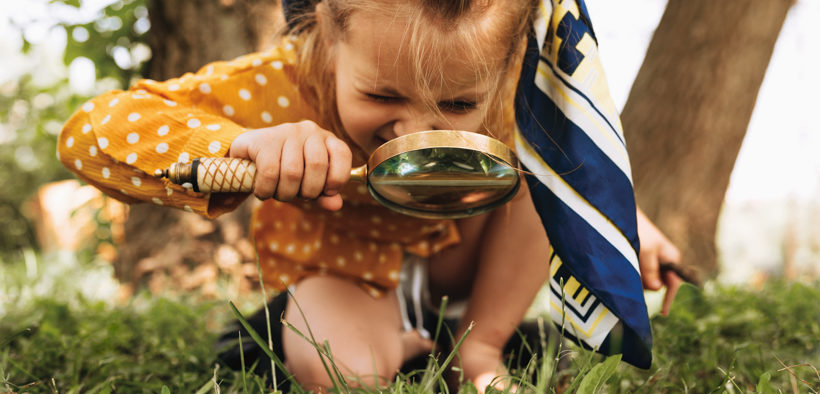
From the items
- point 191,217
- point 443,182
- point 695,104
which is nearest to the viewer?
point 443,182

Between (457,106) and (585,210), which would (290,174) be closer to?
(457,106)

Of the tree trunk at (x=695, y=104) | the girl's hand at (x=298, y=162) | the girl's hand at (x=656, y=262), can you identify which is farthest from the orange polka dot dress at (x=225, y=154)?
the tree trunk at (x=695, y=104)

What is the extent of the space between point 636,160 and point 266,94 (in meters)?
1.74

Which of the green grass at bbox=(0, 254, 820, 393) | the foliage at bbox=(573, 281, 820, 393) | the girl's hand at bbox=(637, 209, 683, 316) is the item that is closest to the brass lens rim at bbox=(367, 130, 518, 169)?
the green grass at bbox=(0, 254, 820, 393)

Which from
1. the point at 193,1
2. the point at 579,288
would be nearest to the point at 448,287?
the point at 579,288

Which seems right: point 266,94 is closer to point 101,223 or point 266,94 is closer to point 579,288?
point 579,288

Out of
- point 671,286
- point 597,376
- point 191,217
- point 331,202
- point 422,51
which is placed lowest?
point 191,217

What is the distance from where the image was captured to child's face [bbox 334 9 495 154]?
3.49 feet

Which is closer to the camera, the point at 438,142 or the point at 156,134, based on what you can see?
the point at 438,142

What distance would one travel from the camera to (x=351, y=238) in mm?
1587

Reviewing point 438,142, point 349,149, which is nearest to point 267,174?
point 349,149

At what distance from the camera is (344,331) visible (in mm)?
1362

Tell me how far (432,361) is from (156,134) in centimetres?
70

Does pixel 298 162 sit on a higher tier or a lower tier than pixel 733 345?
higher
